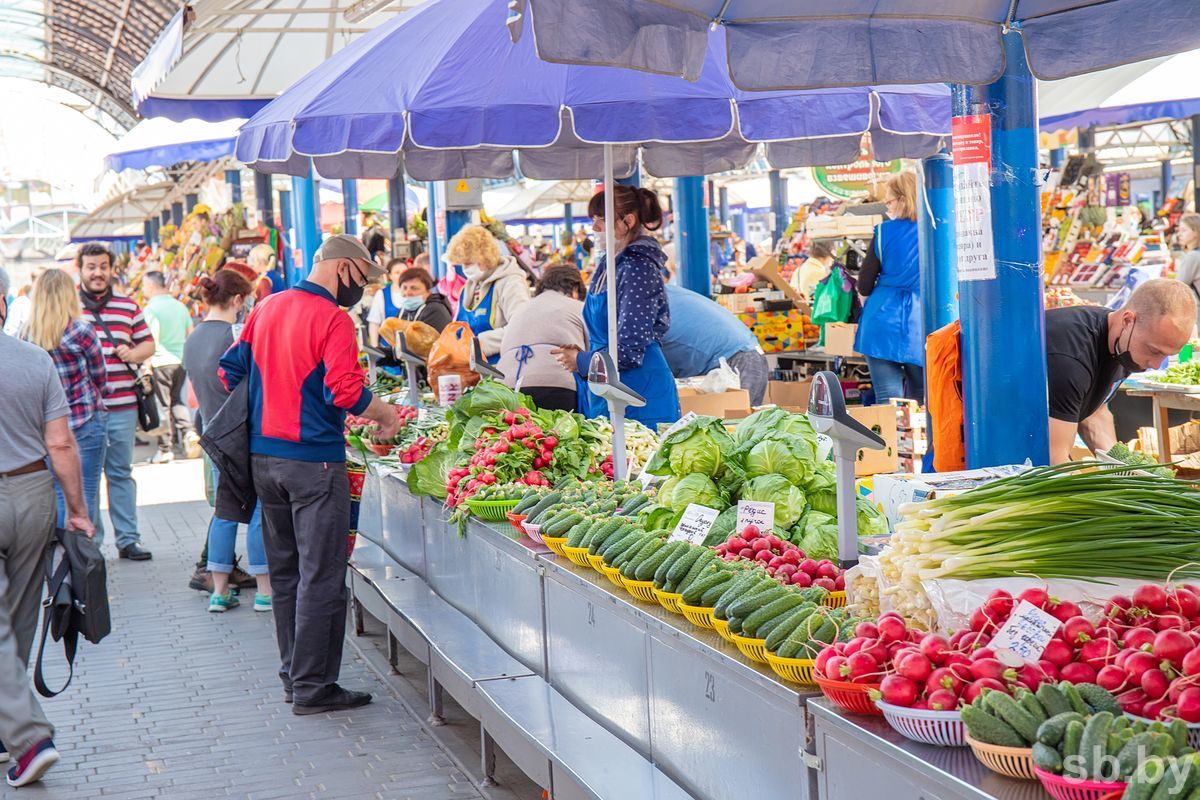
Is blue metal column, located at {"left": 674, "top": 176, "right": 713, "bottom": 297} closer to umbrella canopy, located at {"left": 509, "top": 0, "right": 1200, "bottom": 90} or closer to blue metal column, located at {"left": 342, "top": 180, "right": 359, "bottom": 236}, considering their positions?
blue metal column, located at {"left": 342, "top": 180, "right": 359, "bottom": 236}

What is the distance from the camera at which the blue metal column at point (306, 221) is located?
16.0 meters

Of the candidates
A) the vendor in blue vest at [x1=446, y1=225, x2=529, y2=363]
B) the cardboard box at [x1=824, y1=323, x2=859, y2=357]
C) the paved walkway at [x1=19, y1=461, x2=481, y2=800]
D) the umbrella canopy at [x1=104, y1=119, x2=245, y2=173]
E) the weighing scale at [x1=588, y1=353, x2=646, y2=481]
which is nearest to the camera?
the weighing scale at [x1=588, y1=353, x2=646, y2=481]

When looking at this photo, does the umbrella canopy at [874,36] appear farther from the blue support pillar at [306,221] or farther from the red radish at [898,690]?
the blue support pillar at [306,221]

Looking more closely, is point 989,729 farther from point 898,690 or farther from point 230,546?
point 230,546

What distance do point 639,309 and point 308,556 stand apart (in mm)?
1914

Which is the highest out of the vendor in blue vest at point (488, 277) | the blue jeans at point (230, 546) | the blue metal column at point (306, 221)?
Result: the blue metal column at point (306, 221)

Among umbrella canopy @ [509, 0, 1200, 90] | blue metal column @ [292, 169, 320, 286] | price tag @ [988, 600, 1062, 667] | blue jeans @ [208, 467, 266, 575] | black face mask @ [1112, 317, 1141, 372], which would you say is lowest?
blue jeans @ [208, 467, 266, 575]

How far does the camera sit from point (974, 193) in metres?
4.12

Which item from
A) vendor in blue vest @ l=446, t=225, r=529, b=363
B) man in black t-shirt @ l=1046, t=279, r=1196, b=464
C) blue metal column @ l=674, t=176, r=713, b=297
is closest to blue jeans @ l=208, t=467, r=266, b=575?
vendor in blue vest @ l=446, t=225, r=529, b=363

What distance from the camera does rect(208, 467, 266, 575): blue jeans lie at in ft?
23.7

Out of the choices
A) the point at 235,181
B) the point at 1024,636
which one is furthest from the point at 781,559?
the point at 235,181

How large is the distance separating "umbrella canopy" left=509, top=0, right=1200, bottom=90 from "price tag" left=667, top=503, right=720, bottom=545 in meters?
1.20

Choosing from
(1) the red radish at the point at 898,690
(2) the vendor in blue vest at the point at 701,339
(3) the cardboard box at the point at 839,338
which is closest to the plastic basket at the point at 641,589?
(1) the red radish at the point at 898,690

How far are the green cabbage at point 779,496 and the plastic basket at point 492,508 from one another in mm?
1162
